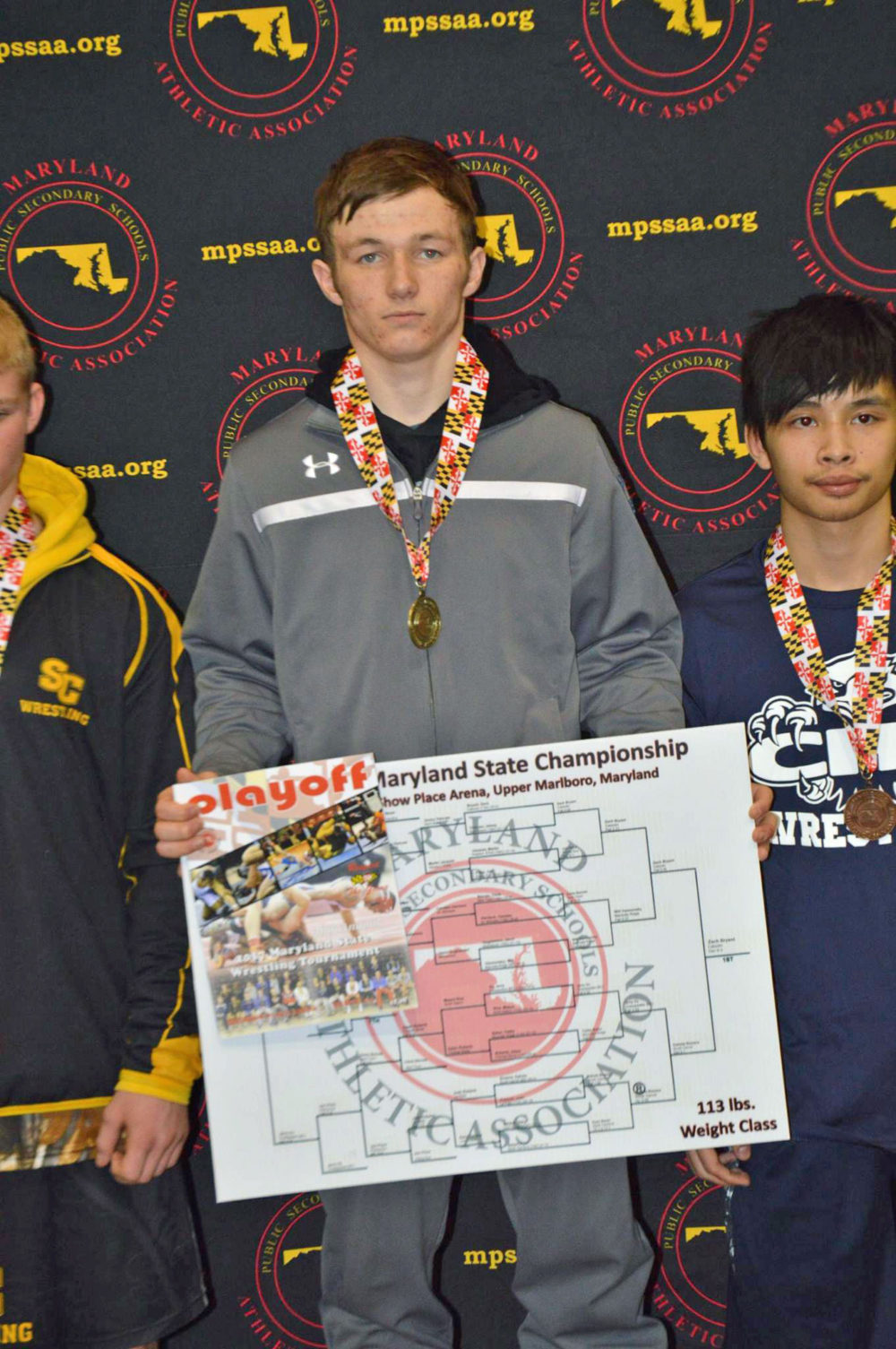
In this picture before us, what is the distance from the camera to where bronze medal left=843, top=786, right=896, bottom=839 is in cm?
236

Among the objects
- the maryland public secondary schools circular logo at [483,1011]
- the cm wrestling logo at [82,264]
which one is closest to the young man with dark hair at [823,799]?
the maryland public secondary schools circular logo at [483,1011]

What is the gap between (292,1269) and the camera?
305 centimetres

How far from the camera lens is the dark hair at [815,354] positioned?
2.47m

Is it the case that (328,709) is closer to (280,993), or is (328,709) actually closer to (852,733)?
(280,993)

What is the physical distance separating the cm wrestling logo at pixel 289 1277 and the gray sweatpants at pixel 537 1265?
69 centimetres

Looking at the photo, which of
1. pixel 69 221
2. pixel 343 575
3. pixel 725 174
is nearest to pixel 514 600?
pixel 343 575

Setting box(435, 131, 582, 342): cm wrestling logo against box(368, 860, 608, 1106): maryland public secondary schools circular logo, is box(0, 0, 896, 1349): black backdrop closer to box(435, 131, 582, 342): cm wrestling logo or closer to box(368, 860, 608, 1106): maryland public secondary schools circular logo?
box(435, 131, 582, 342): cm wrestling logo

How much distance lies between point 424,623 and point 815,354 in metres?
0.96

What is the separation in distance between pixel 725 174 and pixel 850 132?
0.30m

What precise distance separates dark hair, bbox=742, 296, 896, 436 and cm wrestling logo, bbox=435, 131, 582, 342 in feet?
1.82

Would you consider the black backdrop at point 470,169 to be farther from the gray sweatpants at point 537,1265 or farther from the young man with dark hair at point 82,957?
the gray sweatpants at point 537,1265

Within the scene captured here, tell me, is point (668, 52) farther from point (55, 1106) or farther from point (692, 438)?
point (55, 1106)

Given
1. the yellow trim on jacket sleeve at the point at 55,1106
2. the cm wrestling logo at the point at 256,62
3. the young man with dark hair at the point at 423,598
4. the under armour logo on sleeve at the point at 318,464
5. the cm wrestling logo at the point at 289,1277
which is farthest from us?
the cm wrestling logo at the point at 289,1277

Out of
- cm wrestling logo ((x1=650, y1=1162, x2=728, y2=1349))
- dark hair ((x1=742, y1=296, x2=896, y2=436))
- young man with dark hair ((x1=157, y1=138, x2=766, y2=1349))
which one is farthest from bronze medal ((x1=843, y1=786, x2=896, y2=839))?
cm wrestling logo ((x1=650, y1=1162, x2=728, y2=1349))
